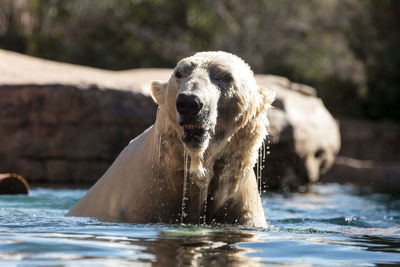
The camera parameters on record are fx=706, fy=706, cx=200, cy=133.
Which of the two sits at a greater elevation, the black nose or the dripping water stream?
the black nose

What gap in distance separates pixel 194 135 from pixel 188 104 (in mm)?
236

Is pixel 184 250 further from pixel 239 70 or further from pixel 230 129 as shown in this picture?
pixel 239 70

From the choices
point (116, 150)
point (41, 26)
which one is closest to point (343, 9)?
point (41, 26)

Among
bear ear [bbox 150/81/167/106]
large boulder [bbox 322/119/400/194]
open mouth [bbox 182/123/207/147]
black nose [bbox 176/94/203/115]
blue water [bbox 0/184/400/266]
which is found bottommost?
blue water [bbox 0/184/400/266]

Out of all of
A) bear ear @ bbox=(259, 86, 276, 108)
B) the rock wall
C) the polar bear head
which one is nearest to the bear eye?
the polar bear head

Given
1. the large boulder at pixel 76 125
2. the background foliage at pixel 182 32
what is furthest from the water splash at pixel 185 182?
the background foliage at pixel 182 32

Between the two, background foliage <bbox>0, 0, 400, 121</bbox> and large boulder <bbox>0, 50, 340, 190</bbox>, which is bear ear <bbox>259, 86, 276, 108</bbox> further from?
background foliage <bbox>0, 0, 400, 121</bbox>

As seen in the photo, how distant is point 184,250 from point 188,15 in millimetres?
21844

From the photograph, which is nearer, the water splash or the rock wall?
the water splash

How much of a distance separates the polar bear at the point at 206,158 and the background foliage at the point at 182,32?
55.8 feet

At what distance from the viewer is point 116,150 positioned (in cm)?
981

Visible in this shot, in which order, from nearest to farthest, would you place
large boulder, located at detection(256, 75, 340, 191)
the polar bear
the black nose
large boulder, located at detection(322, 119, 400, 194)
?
1. the black nose
2. the polar bear
3. large boulder, located at detection(256, 75, 340, 191)
4. large boulder, located at detection(322, 119, 400, 194)

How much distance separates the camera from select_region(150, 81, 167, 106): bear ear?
4531mm

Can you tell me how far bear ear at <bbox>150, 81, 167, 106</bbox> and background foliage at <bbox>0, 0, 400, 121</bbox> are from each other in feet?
55.8
